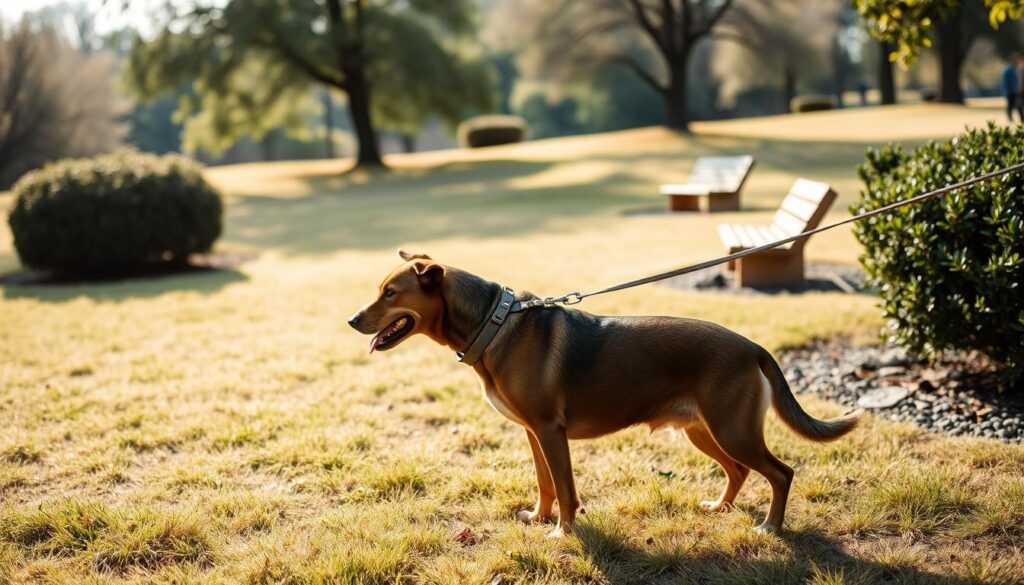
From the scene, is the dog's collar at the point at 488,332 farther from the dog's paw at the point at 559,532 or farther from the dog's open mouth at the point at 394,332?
the dog's paw at the point at 559,532

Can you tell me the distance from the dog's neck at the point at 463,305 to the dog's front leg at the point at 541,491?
0.67m

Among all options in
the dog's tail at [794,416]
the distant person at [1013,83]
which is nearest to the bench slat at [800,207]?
the dog's tail at [794,416]

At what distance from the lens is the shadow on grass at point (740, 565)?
330 centimetres

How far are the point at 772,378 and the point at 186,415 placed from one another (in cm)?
448

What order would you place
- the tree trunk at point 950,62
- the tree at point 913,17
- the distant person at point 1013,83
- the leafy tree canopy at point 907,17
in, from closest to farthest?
the tree at point 913,17 < the leafy tree canopy at point 907,17 < the distant person at point 1013,83 < the tree trunk at point 950,62

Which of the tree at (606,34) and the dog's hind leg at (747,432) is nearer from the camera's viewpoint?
the dog's hind leg at (747,432)

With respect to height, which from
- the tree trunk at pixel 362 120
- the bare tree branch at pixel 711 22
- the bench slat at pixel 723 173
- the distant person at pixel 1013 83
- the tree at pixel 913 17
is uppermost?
the bare tree branch at pixel 711 22

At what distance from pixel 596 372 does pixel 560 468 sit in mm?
517

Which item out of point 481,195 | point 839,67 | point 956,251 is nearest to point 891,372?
point 956,251

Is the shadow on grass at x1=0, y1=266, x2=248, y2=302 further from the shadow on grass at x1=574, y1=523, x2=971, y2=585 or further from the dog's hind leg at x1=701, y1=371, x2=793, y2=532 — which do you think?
the dog's hind leg at x1=701, y1=371, x2=793, y2=532

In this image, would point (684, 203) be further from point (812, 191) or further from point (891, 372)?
point (891, 372)

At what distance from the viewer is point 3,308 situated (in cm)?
1072

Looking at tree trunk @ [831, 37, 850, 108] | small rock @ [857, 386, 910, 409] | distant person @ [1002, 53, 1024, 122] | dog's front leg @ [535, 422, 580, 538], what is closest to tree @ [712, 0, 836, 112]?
distant person @ [1002, 53, 1024, 122]

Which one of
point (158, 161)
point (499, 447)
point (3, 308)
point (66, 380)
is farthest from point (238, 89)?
point (499, 447)
